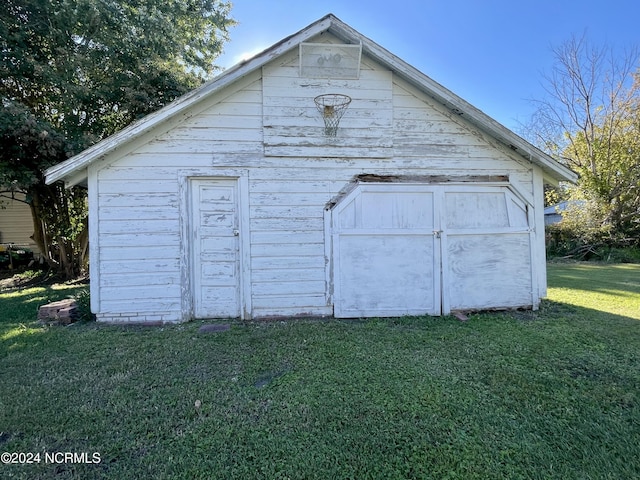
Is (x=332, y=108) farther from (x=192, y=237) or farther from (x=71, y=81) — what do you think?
(x=71, y=81)

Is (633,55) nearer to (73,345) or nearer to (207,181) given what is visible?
(207,181)

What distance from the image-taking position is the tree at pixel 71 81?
7566 millimetres

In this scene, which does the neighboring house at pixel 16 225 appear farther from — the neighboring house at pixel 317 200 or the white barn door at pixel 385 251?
the white barn door at pixel 385 251

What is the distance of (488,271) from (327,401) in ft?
12.7

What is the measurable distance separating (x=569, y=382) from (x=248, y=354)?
3.20 meters

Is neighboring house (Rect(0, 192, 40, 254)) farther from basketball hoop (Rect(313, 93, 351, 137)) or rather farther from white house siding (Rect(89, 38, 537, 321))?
basketball hoop (Rect(313, 93, 351, 137))

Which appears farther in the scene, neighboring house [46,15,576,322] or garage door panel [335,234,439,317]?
garage door panel [335,234,439,317]

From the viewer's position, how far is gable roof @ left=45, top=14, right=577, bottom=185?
182 inches

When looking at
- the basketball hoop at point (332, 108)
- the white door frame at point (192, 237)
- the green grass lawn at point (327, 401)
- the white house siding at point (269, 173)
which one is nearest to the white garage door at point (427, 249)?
the white house siding at point (269, 173)

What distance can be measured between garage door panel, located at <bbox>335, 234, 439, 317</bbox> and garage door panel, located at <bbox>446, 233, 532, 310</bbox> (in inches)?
17.6

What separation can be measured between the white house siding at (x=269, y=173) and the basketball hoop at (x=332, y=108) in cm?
11

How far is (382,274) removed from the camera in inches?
206

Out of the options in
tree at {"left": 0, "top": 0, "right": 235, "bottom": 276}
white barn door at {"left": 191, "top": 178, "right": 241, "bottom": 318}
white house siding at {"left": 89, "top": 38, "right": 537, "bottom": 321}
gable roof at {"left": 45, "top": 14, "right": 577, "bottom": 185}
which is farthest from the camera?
tree at {"left": 0, "top": 0, "right": 235, "bottom": 276}

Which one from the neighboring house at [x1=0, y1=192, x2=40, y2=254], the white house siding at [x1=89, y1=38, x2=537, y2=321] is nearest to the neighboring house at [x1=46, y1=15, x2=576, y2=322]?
the white house siding at [x1=89, y1=38, x2=537, y2=321]
